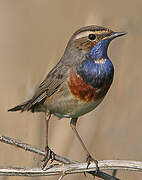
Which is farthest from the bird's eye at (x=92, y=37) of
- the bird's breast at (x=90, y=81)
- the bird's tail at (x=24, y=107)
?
the bird's tail at (x=24, y=107)

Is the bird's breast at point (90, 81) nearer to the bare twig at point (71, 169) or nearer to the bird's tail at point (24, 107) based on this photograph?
the bird's tail at point (24, 107)

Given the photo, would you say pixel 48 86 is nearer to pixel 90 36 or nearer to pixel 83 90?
pixel 83 90

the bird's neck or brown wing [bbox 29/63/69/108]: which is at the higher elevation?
the bird's neck

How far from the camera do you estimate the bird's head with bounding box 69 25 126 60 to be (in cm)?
556

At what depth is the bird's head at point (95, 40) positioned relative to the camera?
18.2 feet

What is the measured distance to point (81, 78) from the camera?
556 centimetres

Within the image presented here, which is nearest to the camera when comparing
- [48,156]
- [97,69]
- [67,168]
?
[67,168]

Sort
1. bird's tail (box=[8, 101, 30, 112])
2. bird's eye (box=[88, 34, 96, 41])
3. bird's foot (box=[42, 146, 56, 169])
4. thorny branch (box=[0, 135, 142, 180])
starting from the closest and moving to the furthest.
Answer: thorny branch (box=[0, 135, 142, 180]), bird's foot (box=[42, 146, 56, 169]), bird's eye (box=[88, 34, 96, 41]), bird's tail (box=[8, 101, 30, 112])

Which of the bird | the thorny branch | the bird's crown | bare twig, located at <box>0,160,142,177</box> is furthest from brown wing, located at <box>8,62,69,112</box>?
bare twig, located at <box>0,160,142,177</box>

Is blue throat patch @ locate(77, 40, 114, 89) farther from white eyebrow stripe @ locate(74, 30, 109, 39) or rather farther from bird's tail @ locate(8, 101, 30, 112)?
bird's tail @ locate(8, 101, 30, 112)

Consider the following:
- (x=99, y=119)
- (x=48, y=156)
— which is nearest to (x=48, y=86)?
(x=99, y=119)

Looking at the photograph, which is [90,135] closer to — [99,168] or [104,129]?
[104,129]

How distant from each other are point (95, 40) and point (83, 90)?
0.49 metres

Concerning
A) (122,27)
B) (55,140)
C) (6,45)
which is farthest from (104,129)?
(6,45)
